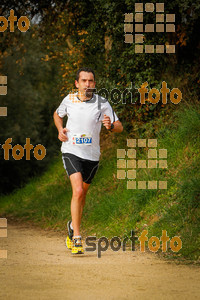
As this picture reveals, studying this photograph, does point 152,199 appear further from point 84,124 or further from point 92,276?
point 92,276

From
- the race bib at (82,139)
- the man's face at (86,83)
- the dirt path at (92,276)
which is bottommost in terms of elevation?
the dirt path at (92,276)

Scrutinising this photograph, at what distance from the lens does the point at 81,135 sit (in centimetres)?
795

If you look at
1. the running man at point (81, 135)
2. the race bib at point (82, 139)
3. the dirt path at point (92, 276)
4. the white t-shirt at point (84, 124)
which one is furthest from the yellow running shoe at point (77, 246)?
the race bib at point (82, 139)

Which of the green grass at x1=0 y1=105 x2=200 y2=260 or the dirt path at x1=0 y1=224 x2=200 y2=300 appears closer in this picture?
the dirt path at x1=0 y1=224 x2=200 y2=300

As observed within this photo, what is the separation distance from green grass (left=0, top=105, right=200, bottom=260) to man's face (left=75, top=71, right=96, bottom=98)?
212cm

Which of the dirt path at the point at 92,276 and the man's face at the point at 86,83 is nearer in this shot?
the dirt path at the point at 92,276

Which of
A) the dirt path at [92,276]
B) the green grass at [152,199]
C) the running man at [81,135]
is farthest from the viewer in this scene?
the green grass at [152,199]

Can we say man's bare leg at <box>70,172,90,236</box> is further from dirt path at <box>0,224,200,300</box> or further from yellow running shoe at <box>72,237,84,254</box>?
dirt path at <box>0,224,200,300</box>

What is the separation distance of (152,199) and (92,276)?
3561mm

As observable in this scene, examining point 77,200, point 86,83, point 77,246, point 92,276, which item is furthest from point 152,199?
point 92,276

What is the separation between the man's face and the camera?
26.7ft

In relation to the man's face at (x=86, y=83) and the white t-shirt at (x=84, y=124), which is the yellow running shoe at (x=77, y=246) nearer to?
the white t-shirt at (x=84, y=124)

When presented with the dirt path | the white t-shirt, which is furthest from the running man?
the dirt path

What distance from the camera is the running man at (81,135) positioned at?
7.95 m
